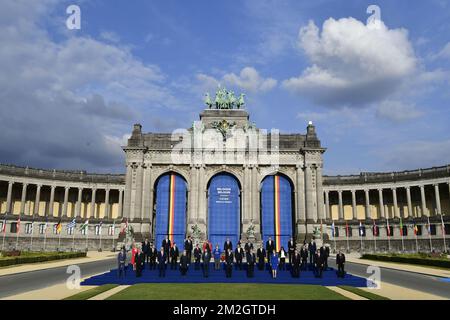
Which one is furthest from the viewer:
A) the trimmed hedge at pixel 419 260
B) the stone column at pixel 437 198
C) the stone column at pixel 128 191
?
the stone column at pixel 437 198

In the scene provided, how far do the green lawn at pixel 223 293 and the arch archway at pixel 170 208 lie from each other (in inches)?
1699

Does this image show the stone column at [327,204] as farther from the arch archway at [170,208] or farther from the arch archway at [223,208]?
the arch archway at [170,208]

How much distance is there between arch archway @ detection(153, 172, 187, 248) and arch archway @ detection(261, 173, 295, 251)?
14401mm

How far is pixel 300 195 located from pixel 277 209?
16.0 feet

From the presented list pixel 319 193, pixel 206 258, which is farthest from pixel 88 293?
pixel 319 193

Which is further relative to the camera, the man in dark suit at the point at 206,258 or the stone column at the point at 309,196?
the stone column at the point at 309,196

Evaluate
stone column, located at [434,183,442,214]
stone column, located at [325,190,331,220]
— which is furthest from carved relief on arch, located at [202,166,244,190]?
stone column, located at [434,183,442,214]

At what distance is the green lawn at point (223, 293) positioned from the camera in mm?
17964

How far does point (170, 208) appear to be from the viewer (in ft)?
218

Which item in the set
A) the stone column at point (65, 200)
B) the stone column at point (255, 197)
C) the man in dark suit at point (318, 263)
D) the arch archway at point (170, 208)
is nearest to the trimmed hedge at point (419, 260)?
the man in dark suit at point (318, 263)

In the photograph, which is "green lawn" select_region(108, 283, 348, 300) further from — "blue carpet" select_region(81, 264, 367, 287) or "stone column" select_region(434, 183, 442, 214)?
"stone column" select_region(434, 183, 442, 214)

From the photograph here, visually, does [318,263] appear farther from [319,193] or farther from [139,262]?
[319,193]

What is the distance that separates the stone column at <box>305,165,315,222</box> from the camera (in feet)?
216
